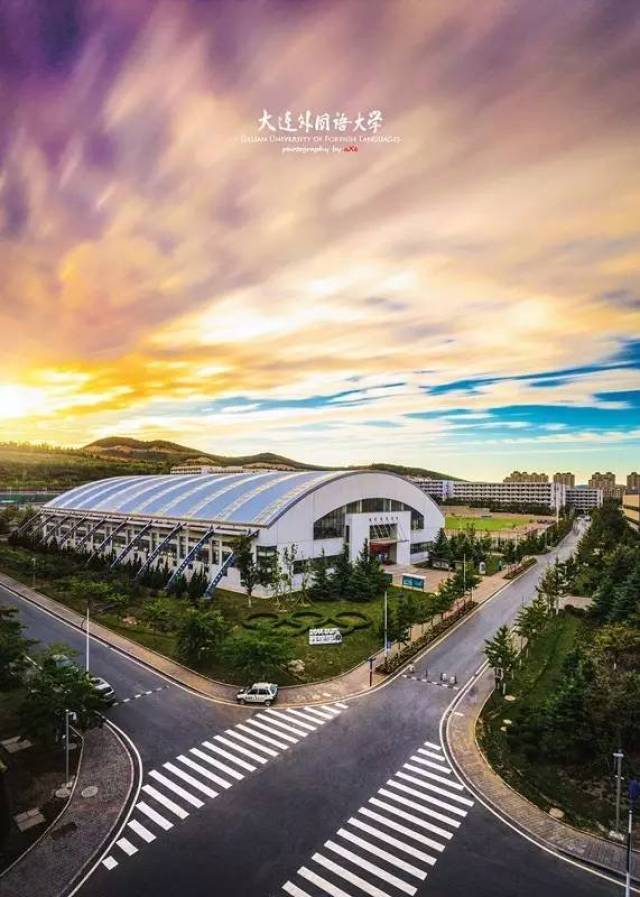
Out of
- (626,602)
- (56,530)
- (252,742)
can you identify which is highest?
(56,530)

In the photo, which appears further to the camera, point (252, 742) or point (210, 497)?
point (210, 497)

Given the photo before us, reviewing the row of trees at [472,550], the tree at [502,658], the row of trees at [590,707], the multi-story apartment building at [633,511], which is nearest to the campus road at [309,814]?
the tree at [502,658]

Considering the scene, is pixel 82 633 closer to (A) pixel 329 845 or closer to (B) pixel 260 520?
(B) pixel 260 520

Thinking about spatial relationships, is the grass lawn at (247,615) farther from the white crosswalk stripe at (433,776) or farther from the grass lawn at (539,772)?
the white crosswalk stripe at (433,776)

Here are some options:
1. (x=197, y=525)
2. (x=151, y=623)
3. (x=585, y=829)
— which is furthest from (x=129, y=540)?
(x=585, y=829)

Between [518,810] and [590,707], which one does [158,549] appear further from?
[590,707]

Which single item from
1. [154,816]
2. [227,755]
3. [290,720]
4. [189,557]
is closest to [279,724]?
[290,720]
